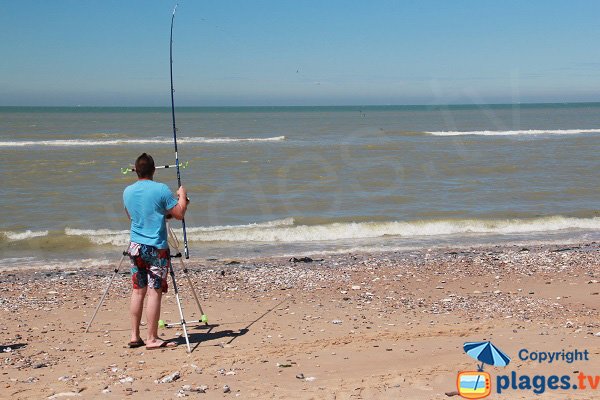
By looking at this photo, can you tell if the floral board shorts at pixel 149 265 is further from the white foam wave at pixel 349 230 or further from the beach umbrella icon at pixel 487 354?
the white foam wave at pixel 349 230

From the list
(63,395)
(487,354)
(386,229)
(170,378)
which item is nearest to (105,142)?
(386,229)

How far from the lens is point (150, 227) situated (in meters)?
6.05

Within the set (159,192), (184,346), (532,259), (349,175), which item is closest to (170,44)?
(159,192)

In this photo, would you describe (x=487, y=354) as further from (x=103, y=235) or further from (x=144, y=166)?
(x=103, y=235)

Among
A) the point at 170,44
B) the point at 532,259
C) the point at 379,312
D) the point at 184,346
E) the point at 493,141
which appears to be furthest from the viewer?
the point at 493,141

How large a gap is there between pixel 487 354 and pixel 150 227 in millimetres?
2844

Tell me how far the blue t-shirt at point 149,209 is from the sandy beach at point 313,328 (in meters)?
0.99

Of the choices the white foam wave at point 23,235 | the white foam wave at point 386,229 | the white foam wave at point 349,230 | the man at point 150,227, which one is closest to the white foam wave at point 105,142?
the white foam wave at point 23,235

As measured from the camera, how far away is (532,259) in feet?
34.4

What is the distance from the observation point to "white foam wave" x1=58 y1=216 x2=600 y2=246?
13.5 m

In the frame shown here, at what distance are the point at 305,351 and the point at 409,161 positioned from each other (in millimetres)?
20934

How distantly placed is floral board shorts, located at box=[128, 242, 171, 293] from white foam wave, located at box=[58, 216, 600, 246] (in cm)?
692

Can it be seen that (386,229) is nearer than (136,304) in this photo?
No

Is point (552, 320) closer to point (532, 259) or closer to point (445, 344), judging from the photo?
point (445, 344)
